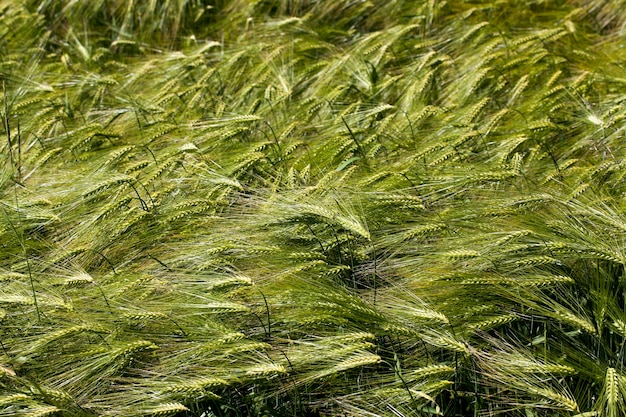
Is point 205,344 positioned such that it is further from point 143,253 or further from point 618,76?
point 618,76

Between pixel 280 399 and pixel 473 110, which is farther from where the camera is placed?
pixel 473 110

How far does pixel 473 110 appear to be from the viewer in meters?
2.86

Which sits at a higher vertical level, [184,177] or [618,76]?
[618,76]

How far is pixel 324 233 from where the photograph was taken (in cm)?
235

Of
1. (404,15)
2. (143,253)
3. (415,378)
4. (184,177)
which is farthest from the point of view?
(404,15)

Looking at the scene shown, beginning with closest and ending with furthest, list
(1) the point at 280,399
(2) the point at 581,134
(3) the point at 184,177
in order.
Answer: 1. (1) the point at 280,399
2. (3) the point at 184,177
3. (2) the point at 581,134

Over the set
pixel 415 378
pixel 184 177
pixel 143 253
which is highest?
pixel 184 177

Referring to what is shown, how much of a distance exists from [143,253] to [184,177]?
34 centimetres

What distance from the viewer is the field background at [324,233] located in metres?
2.02

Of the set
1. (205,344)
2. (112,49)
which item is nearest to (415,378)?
(205,344)

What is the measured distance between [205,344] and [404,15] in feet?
7.43

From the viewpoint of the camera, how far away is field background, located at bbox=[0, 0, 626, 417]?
2016mm

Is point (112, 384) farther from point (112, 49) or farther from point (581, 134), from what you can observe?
point (112, 49)

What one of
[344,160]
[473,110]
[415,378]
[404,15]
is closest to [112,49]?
[404,15]
